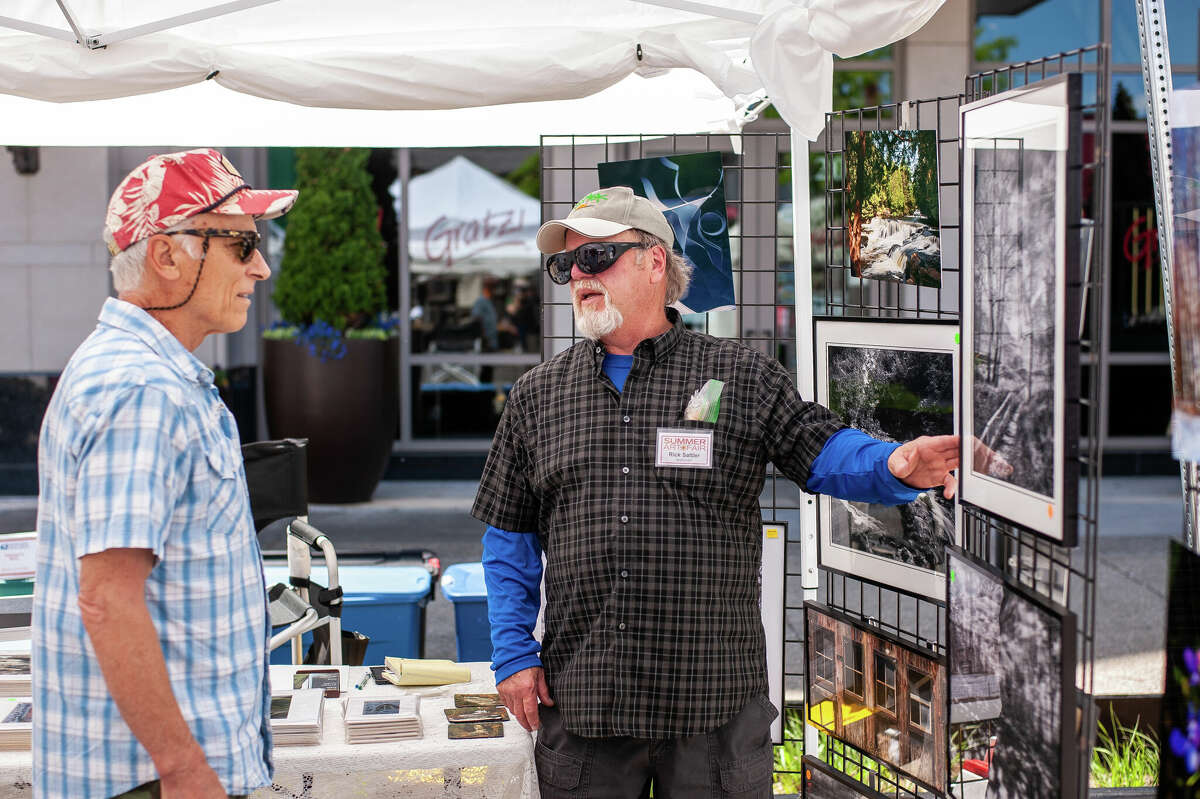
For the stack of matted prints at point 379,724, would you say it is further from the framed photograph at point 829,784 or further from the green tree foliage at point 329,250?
the green tree foliage at point 329,250

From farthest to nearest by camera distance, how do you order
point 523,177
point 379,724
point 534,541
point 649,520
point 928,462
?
1. point 523,177
2. point 534,541
3. point 379,724
4. point 649,520
5. point 928,462

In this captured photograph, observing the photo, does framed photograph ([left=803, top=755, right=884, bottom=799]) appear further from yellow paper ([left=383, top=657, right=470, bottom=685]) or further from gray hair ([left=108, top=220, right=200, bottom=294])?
gray hair ([left=108, top=220, right=200, bottom=294])

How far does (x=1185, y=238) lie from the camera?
5.17ft

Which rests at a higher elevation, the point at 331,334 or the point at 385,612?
the point at 331,334

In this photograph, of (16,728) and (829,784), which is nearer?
(16,728)

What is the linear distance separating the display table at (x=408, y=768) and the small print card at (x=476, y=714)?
44mm

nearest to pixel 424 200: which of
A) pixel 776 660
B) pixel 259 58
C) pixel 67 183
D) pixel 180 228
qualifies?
pixel 67 183

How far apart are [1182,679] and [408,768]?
1446 mm

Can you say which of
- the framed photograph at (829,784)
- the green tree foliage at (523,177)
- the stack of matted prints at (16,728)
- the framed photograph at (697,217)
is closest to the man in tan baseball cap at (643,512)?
the framed photograph at (829,784)

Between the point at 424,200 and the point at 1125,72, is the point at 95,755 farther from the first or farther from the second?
the point at 1125,72

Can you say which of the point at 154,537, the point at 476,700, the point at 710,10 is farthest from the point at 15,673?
the point at 710,10

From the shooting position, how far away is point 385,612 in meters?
3.85

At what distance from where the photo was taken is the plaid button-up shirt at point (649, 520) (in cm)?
214

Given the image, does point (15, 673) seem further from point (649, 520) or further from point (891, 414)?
point (891, 414)
